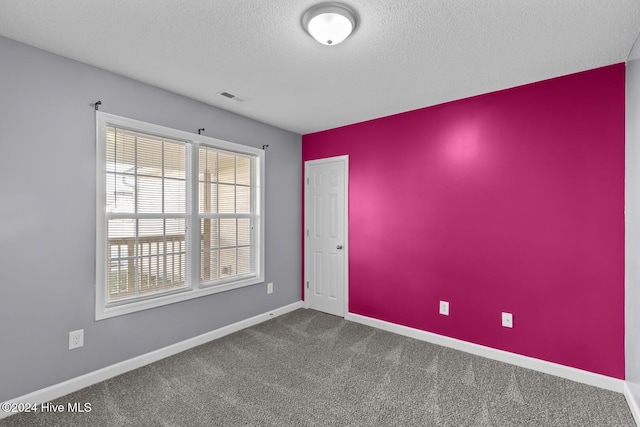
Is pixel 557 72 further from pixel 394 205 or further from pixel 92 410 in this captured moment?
pixel 92 410

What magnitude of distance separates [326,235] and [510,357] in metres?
2.35

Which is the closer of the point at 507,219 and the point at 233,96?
the point at 507,219

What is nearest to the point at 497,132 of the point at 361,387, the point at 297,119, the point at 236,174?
the point at 297,119

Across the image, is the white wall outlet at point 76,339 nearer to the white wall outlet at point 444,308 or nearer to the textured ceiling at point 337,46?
the textured ceiling at point 337,46

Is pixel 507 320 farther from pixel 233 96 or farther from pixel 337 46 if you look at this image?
pixel 233 96

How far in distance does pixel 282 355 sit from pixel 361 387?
85 centimetres

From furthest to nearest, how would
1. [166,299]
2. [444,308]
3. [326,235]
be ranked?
[326,235] → [444,308] → [166,299]

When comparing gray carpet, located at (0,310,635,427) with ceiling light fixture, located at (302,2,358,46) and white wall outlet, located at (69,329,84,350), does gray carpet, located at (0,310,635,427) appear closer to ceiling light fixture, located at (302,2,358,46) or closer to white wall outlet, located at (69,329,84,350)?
white wall outlet, located at (69,329,84,350)

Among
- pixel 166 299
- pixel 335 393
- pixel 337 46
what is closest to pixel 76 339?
pixel 166 299

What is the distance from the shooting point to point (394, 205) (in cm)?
354

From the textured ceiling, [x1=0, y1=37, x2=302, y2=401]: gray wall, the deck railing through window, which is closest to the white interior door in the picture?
the textured ceiling

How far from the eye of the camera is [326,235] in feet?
13.6

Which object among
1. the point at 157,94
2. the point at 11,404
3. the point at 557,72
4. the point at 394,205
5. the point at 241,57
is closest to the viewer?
the point at 11,404

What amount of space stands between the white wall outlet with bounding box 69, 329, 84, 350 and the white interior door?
2.58 meters
